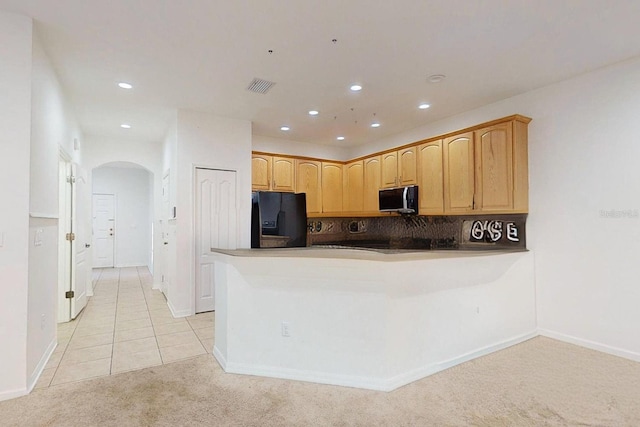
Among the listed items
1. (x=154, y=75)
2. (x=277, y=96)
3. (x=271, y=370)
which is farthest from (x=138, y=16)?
(x=271, y=370)

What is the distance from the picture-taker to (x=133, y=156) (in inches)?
247

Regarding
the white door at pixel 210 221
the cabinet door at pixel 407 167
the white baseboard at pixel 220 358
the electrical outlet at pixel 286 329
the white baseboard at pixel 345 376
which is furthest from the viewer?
the cabinet door at pixel 407 167

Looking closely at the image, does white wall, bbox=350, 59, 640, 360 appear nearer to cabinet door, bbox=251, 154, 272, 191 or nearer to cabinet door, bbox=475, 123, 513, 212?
cabinet door, bbox=475, 123, 513, 212

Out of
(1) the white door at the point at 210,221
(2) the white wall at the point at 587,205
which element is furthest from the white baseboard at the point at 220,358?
(2) the white wall at the point at 587,205

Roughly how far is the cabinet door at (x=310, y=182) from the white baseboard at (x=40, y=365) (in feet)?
12.4

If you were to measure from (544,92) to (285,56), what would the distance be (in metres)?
2.89

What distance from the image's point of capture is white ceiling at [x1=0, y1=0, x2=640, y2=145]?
2.39 metres

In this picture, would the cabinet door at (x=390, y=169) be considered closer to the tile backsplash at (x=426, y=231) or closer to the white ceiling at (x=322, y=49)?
the tile backsplash at (x=426, y=231)

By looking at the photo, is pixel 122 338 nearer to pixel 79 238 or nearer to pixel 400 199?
A: pixel 79 238

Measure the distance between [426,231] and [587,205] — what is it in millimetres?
2061

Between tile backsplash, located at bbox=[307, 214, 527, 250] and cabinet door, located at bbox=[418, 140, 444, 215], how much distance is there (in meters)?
0.39

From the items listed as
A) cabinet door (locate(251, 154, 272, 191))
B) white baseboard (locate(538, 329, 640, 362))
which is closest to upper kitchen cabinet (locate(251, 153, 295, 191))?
cabinet door (locate(251, 154, 272, 191))

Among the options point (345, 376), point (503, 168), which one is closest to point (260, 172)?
point (503, 168)

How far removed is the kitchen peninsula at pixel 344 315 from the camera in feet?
8.38
